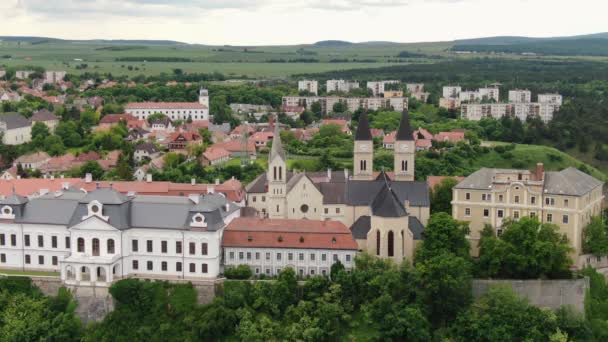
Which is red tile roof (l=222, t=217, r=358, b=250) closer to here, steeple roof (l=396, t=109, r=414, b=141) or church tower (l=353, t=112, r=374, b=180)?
church tower (l=353, t=112, r=374, b=180)

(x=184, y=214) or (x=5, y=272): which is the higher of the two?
(x=184, y=214)

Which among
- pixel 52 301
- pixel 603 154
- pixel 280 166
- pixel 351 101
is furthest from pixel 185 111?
pixel 52 301

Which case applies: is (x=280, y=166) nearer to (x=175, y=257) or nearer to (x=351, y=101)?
(x=175, y=257)

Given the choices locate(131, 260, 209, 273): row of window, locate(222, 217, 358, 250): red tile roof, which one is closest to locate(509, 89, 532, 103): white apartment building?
locate(222, 217, 358, 250): red tile roof

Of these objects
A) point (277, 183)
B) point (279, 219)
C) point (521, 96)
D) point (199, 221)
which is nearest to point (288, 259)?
point (279, 219)

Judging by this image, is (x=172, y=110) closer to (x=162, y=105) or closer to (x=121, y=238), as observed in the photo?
(x=162, y=105)

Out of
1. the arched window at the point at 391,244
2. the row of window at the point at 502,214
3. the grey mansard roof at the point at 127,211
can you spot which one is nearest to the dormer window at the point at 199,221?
the grey mansard roof at the point at 127,211

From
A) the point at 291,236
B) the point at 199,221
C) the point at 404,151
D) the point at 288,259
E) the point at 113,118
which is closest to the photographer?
→ the point at 199,221
